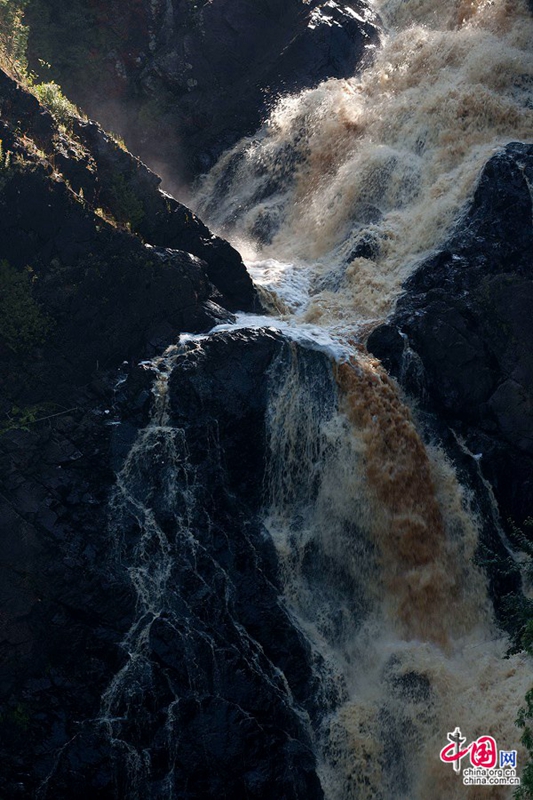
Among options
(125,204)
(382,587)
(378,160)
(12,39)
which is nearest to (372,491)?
(382,587)

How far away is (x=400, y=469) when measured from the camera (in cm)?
1620

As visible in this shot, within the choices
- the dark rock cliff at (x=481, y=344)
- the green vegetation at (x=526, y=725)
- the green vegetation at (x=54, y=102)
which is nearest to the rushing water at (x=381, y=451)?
the dark rock cliff at (x=481, y=344)

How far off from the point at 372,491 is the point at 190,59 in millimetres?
18369

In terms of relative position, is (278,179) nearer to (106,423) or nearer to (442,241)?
(442,241)

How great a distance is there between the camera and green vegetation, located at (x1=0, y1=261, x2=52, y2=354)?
16641mm

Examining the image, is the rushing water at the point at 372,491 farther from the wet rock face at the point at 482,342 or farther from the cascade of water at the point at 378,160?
the wet rock face at the point at 482,342

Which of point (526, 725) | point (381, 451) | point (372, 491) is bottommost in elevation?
point (526, 725)

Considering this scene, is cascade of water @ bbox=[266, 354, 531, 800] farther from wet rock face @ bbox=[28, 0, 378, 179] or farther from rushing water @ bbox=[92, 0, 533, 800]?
wet rock face @ bbox=[28, 0, 378, 179]

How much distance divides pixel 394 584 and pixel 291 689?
9.26ft

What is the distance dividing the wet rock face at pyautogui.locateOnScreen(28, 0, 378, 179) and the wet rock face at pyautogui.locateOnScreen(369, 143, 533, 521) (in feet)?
34.2

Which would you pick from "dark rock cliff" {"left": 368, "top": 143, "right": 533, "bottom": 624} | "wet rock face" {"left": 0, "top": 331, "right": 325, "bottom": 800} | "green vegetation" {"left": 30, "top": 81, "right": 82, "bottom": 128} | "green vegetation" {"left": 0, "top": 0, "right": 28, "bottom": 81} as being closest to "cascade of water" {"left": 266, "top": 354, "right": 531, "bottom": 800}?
"wet rock face" {"left": 0, "top": 331, "right": 325, "bottom": 800}

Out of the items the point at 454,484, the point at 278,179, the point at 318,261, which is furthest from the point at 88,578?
the point at 278,179

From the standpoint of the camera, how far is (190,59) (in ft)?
90.2

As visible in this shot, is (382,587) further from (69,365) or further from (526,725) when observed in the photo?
(69,365)
